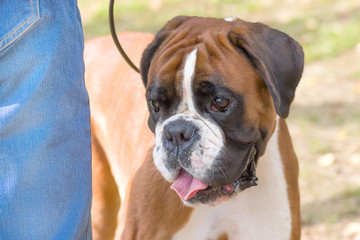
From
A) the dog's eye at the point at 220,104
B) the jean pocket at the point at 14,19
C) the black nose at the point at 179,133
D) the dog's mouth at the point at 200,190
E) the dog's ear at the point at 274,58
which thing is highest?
the jean pocket at the point at 14,19

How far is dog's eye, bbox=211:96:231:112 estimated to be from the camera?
2711mm

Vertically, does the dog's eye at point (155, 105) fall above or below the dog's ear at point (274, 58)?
below

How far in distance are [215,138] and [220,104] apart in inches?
6.0

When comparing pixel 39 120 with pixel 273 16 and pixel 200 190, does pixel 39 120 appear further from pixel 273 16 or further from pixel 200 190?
pixel 273 16

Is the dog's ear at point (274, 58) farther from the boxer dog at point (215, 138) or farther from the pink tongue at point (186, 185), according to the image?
the pink tongue at point (186, 185)

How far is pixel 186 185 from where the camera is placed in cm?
285

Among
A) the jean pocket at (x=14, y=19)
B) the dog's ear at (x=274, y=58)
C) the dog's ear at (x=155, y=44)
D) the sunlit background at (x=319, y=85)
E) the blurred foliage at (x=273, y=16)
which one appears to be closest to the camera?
the jean pocket at (x=14, y=19)

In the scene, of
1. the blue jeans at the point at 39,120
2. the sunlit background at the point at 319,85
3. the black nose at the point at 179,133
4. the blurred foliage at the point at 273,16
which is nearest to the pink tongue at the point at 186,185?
the black nose at the point at 179,133

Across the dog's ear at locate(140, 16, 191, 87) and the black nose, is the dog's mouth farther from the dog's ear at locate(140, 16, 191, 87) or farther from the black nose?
the dog's ear at locate(140, 16, 191, 87)

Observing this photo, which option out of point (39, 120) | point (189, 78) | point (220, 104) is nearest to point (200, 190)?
point (220, 104)

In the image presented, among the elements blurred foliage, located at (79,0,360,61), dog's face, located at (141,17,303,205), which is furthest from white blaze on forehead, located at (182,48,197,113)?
blurred foliage, located at (79,0,360,61)

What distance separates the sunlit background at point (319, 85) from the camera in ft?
16.0

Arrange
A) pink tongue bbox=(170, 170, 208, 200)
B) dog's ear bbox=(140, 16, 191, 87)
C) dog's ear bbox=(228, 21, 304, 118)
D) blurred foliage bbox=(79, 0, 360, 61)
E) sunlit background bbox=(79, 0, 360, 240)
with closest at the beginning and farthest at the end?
dog's ear bbox=(228, 21, 304, 118) → pink tongue bbox=(170, 170, 208, 200) → dog's ear bbox=(140, 16, 191, 87) → sunlit background bbox=(79, 0, 360, 240) → blurred foliage bbox=(79, 0, 360, 61)

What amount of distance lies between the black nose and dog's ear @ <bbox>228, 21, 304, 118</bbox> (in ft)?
1.27
